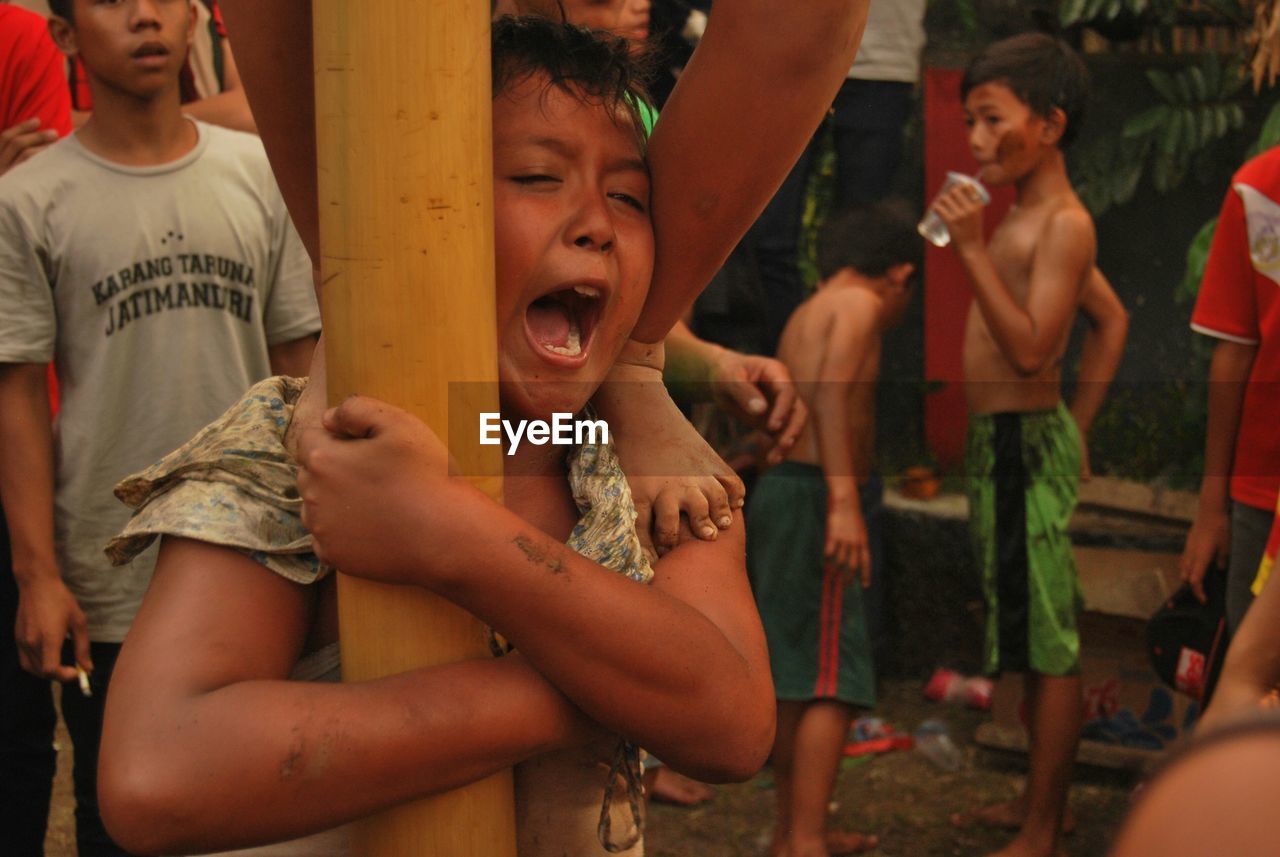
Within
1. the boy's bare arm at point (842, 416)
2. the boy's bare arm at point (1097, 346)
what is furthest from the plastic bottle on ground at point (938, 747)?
the boy's bare arm at point (1097, 346)

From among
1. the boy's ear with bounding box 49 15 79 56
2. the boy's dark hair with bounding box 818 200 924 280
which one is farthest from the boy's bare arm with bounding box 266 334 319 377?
the boy's dark hair with bounding box 818 200 924 280

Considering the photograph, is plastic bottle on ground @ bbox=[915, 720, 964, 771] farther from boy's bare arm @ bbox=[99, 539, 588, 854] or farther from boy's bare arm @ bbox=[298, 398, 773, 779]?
boy's bare arm @ bbox=[99, 539, 588, 854]

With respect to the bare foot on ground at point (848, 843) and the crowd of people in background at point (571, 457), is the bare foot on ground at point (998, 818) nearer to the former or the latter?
the crowd of people in background at point (571, 457)

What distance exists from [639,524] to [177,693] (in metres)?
0.49

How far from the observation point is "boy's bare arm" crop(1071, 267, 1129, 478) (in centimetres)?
463

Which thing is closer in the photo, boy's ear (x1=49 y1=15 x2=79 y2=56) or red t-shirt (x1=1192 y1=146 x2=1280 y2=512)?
boy's ear (x1=49 y1=15 x2=79 y2=56)

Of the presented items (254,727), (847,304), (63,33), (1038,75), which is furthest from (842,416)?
(254,727)

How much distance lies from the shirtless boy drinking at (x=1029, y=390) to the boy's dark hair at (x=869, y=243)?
20 cm

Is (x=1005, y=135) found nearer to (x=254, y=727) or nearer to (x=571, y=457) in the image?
(x=571, y=457)

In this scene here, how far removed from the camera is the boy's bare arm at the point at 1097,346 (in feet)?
15.2

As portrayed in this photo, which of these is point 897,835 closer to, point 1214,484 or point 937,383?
point 1214,484

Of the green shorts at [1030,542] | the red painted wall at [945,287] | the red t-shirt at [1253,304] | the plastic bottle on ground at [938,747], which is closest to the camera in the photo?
the red t-shirt at [1253,304]

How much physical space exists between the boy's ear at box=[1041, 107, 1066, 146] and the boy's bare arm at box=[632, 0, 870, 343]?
3200 millimetres

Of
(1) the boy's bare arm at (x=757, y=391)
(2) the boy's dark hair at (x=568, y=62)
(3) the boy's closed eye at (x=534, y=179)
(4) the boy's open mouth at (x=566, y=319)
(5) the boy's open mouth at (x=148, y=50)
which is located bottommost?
(1) the boy's bare arm at (x=757, y=391)
